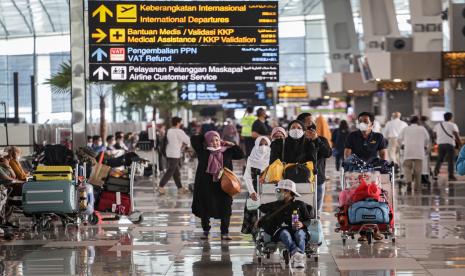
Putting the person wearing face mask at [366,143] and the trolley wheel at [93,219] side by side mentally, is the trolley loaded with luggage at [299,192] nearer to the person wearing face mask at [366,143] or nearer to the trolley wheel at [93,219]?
the person wearing face mask at [366,143]

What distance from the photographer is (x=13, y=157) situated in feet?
60.4

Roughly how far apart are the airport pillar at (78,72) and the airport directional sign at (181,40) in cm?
65

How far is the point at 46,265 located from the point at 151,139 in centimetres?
1694

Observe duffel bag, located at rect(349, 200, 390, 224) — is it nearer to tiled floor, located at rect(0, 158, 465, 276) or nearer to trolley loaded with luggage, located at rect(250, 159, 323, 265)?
tiled floor, located at rect(0, 158, 465, 276)

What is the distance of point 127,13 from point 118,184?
4081mm

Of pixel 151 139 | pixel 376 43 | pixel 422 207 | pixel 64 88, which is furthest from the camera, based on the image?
pixel 376 43

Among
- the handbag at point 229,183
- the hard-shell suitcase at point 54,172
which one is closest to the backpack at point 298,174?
the handbag at point 229,183

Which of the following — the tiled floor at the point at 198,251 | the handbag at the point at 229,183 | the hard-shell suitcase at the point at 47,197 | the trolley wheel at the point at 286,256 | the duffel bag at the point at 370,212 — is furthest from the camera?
the hard-shell suitcase at the point at 47,197

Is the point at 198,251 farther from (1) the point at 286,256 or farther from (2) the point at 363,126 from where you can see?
(2) the point at 363,126

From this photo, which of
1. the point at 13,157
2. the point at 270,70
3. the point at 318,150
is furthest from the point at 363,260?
the point at 270,70

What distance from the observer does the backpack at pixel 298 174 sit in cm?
1319

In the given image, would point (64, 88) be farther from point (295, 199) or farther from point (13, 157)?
point (295, 199)

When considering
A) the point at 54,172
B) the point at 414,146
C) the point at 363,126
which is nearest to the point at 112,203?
the point at 54,172

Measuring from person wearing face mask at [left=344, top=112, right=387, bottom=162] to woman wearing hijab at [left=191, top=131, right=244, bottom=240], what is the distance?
1799 mm
